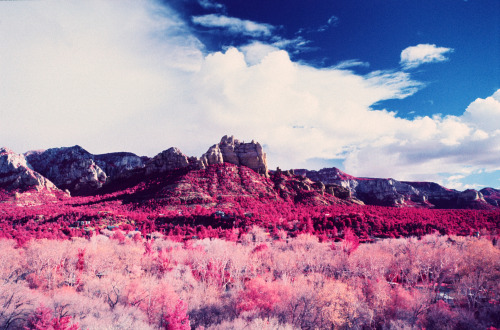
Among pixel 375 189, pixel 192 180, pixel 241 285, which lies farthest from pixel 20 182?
pixel 375 189

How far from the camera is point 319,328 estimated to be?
22.1 metres

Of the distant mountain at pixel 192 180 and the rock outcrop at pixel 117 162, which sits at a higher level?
the rock outcrop at pixel 117 162

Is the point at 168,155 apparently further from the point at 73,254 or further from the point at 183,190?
the point at 73,254

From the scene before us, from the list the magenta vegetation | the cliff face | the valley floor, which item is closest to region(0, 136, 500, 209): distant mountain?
the cliff face

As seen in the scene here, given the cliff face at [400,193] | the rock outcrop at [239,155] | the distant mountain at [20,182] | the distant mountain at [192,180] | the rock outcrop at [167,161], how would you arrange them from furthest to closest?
the cliff face at [400,193] < the distant mountain at [20,182] < the rock outcrop at [167,161] < the rock outcrop at [239,155] < the distant mountain at [192,180]

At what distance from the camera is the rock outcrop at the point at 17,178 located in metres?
98.0

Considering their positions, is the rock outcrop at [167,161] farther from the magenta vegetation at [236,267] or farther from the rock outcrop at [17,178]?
the rock outcrop at [17,178]

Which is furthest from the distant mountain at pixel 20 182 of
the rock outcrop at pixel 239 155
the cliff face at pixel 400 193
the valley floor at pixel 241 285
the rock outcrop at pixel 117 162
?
the cliff face at pixel 400 193

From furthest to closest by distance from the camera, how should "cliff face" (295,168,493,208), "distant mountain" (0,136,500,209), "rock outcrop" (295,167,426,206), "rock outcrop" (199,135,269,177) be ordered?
"rock outcrop" (295,167,426,206)
"cliff face" (295,168,493,208)
"rock outcrop" (199,135,269,177)
"distant mountain" (0,136,500,209)

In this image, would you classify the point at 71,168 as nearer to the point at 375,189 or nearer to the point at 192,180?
the point at 192,180

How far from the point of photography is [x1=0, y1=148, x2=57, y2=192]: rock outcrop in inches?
3857

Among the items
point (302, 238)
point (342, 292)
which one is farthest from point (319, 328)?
point (302, 238)

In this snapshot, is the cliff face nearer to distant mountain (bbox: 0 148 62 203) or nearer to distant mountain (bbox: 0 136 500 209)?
distant mountain (bbox: 0 136 500 209)

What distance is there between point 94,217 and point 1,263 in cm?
2090
